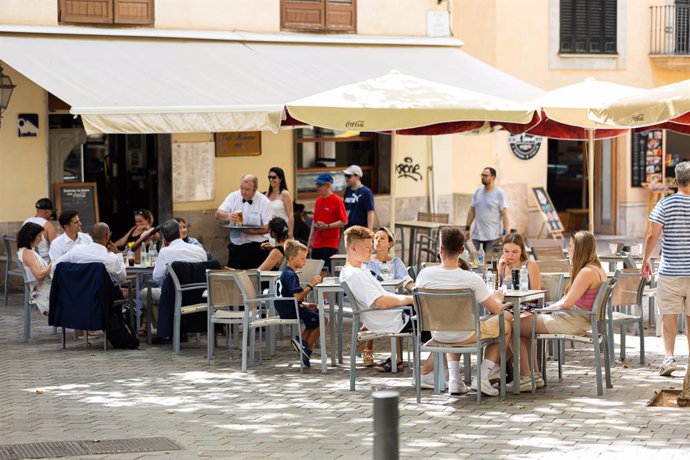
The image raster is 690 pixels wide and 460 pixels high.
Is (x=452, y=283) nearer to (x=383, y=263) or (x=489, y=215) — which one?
(x=383, y=263)

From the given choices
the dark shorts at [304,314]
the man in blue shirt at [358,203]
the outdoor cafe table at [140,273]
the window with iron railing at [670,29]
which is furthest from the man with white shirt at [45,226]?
the window with iron railing at [670,29]

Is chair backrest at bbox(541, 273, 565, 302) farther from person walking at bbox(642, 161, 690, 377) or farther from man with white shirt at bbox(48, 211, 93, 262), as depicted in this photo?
man with white shirt at bbox(48, 211, 93, 262)

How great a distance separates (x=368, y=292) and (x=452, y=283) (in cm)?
101

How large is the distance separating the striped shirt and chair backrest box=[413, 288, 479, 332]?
2201 millimetres

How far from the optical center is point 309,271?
12.8 metres

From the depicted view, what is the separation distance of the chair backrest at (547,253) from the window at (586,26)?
→ 1106 cm

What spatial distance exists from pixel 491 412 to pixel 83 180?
32.8 feet

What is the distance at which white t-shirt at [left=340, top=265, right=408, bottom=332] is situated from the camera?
445 inches

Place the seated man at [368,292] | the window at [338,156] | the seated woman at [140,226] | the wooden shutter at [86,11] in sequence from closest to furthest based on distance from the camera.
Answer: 1. the seated man at [368,292]
2. the seated woman at [140,226]
3. the wooden shutter at [86,11]
4. the window at [338,156]

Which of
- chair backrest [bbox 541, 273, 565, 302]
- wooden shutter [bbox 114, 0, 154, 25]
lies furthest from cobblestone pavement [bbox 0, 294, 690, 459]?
wooden shutter [bbox 114, 0, 154, 25]

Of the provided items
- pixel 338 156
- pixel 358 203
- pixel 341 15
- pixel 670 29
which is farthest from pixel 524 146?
pixel 358 203

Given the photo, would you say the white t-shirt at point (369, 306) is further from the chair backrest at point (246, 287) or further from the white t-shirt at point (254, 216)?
the white t-shirt at point (254, 216)

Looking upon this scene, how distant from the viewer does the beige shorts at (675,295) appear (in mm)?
11641

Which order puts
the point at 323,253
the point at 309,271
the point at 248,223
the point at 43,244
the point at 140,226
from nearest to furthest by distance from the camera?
1. the point at 309,271
2. the point at 43,244
3. the point at 140,226
4. the point at 248,223
5. the point at 323,253
